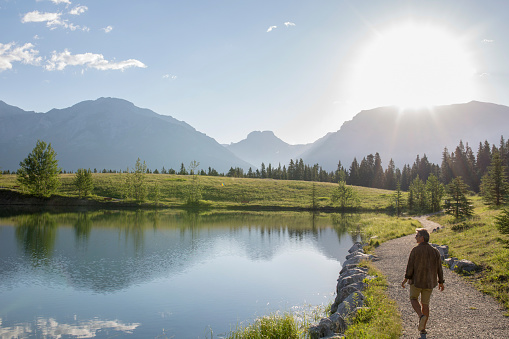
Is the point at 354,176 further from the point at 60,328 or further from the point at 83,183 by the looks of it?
the point at 60,328

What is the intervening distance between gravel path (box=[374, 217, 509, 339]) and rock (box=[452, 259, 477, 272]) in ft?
1.98

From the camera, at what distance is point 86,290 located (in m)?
21.1

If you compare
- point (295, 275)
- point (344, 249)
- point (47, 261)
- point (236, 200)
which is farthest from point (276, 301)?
point (236, 200)

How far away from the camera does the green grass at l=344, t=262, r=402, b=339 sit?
34.8 ft

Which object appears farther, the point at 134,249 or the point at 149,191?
the point at 149,191

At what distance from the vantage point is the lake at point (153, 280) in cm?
1606

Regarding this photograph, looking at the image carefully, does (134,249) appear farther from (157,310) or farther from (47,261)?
(157,310)

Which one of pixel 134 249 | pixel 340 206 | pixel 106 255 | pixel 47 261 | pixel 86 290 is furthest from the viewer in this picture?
pixel 340 206

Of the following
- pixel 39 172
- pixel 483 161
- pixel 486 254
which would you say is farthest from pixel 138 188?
pixel 483 161

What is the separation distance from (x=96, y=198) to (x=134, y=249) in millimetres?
58209

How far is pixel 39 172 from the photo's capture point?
78.5 m

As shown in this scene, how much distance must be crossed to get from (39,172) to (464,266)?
8961 centimetres

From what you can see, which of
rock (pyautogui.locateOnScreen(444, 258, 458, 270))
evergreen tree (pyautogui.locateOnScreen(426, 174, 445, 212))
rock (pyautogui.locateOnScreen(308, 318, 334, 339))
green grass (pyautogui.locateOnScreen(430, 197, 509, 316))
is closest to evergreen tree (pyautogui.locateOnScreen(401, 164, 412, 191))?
evergreen tree (pyautogui.locateOnScreen(426, 174, 445, 212))

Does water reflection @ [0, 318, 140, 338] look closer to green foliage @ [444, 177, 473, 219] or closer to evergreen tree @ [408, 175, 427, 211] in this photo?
green foliage @ [444, 177, 473, 219]
